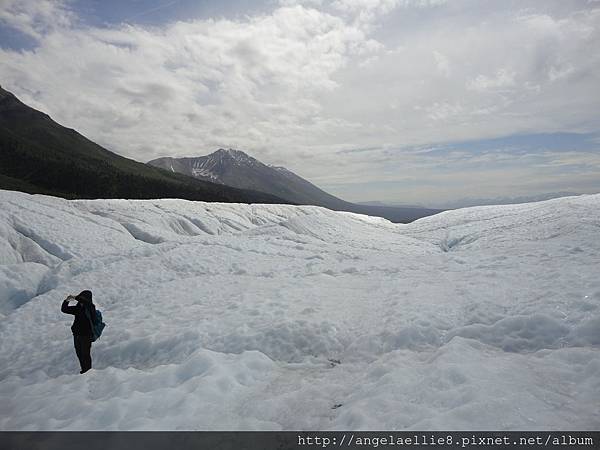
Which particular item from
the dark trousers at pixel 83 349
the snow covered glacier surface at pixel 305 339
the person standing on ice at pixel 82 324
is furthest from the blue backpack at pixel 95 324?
the snow covered glacier surface at pixel 305 339

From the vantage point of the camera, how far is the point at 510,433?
6117 millimetres

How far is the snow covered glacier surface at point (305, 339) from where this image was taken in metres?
7.65

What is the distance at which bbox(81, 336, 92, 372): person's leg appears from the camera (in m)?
10.4

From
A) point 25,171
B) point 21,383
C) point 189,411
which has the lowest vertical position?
point 21,383

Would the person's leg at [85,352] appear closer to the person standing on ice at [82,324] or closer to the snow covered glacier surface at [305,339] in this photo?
the person standing on ice at [82,324]

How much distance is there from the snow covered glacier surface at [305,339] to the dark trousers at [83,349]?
435 millimetres

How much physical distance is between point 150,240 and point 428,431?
102ft

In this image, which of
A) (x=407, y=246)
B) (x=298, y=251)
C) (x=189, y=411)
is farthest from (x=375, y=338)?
(x=407, y=246)

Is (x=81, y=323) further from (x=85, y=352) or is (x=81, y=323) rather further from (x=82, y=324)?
(x=85, y=352)

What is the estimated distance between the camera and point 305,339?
1180 centimetres

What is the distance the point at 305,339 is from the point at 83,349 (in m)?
7.05

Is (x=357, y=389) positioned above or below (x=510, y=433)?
below

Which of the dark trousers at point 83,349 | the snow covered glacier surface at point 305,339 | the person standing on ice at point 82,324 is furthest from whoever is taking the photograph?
the dark trousers at point 83,349

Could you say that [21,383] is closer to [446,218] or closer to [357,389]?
[357,389]
